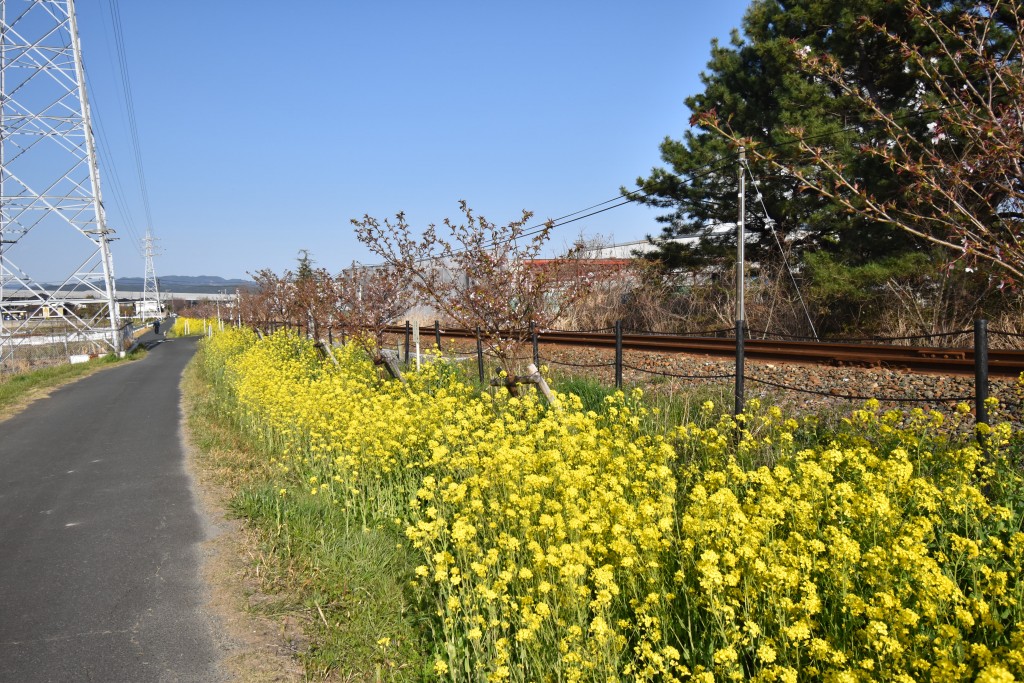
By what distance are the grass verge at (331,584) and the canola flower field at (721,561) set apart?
16 cm

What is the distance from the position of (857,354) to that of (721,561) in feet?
25.6

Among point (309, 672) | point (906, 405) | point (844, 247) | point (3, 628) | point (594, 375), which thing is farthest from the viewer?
point (844, 247)

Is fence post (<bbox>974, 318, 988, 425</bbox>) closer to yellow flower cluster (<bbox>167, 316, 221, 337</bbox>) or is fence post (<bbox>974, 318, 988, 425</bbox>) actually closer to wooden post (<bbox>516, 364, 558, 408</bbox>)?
wooden post (<bbox>516, 364, 558, 408</bbox>)

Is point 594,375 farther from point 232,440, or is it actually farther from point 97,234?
point 97,234

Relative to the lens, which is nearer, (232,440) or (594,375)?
(232,440)

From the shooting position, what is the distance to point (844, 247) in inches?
660

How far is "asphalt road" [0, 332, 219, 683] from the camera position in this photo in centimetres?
389

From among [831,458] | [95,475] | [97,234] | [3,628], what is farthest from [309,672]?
[97,234]

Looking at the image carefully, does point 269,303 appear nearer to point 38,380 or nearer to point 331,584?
point 38,380

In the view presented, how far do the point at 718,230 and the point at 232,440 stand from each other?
15519mm

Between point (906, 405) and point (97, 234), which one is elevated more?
point (97, 234)

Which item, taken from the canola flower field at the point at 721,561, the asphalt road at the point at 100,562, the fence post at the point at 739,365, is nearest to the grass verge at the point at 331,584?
the canola flower field at the point at 721,561

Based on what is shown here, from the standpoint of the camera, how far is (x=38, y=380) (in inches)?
742

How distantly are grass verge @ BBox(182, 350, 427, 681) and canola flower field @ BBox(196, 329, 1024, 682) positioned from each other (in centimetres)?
16
